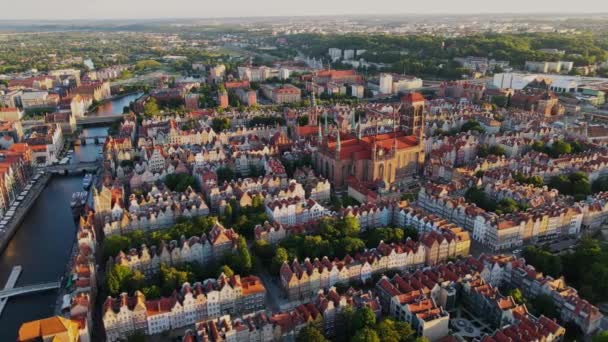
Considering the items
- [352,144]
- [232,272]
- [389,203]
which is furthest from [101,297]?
[352,144]

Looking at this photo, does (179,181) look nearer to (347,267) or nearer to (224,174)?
(224,174)

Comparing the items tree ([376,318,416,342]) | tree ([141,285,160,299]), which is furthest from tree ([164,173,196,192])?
tree ([376,318,416,342])

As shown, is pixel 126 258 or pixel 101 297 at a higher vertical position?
pixel 126 258

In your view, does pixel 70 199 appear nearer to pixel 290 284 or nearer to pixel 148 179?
pixel 148 179

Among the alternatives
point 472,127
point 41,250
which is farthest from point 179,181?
point 472,127

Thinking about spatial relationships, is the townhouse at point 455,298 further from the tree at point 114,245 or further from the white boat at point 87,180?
the white boat at point 87,180

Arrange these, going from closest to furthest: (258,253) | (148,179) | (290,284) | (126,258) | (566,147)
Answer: (290,284) → (126,258) → (258,253) → (148,179) → (566,147)
